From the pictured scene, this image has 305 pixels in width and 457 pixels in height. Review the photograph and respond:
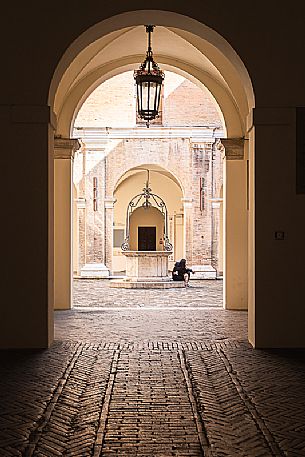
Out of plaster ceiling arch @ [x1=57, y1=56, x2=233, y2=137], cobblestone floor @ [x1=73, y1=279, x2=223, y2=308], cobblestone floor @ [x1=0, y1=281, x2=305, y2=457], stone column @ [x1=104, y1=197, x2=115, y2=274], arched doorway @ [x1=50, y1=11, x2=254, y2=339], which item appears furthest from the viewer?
stone column @ [x1=104, y1=197, x2=115, y2=274]

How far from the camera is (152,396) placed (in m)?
6.70

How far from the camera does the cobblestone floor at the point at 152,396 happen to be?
17.1 ft

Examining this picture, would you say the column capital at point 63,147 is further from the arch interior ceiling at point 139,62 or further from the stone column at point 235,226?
the stone column at point 235,226

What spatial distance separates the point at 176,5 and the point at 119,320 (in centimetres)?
599

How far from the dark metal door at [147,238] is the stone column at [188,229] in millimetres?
7330

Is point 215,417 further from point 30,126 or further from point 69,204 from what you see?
point 69,204

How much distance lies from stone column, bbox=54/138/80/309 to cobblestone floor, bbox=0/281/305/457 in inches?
135

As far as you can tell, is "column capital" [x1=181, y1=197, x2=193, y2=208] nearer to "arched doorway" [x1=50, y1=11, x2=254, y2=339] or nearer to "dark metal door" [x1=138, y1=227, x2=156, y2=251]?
"dark metal door" [x1=138, y1=227, x2=156, y2=251]

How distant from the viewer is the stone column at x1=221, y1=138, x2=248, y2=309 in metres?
14.4

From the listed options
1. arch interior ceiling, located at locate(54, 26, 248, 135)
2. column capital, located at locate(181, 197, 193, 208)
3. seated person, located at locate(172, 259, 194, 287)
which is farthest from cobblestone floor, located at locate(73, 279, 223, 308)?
column capital, located at locate(181, 197, 193, 208)

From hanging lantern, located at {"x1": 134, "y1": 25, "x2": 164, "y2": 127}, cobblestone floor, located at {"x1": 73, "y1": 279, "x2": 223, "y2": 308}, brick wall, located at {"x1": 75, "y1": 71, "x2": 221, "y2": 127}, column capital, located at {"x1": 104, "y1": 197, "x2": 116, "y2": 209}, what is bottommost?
cobblestone floor, located at {"x1": 73, "y1": 279, "x2": 223, "y2": 308}

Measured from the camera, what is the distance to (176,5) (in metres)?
9.27

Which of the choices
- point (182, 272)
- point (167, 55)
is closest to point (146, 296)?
point (182, 272)

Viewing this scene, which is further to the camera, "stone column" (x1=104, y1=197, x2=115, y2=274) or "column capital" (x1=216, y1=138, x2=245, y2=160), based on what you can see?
"stone column" (x1=104, y1=197, x2=115, y2=274)
